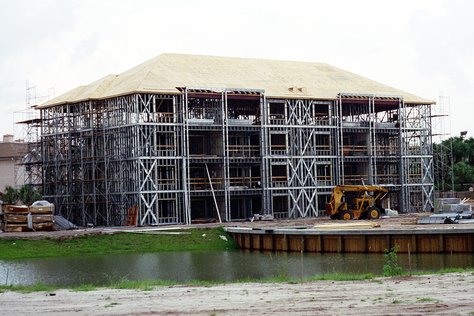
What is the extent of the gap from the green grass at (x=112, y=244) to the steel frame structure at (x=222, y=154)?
34.9 feet

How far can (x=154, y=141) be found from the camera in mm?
71062

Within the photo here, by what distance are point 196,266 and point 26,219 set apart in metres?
23.9

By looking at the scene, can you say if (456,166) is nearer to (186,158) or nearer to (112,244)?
(186,158)

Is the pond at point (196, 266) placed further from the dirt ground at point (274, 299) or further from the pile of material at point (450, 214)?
the pile of material at point (450, 214)

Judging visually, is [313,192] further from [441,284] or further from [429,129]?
[441,284]

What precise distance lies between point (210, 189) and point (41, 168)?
1752 centimetres

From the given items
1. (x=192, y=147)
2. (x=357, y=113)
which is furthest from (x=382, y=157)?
(x=192, y=147)

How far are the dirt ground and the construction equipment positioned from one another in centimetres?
3922

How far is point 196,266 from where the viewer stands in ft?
144

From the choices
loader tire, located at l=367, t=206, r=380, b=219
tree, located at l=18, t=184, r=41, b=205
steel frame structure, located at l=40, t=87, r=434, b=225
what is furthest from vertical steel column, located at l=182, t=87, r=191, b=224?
tree, located at l=18, t=184, r=41, b=205

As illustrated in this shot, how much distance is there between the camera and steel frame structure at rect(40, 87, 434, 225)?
71562mm

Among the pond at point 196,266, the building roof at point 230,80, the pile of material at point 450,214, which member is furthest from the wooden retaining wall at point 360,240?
the building roof at point 230,80

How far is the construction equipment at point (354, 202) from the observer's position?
6675cm

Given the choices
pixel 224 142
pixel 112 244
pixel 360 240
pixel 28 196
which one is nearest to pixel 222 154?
pixel 224 142
